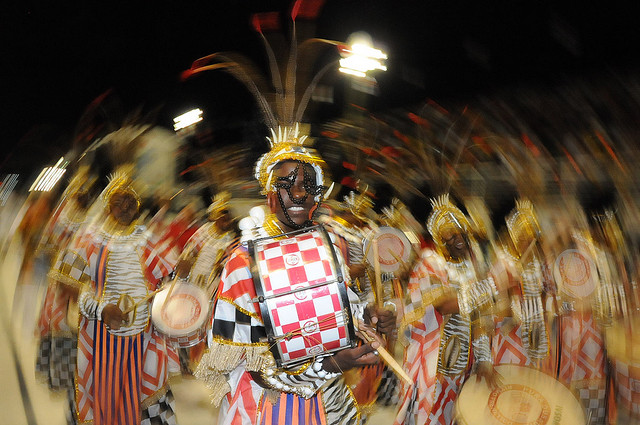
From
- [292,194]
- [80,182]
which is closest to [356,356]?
[292,194]

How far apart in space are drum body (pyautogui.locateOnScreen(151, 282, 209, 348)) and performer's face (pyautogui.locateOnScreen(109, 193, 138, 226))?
2.78 ft

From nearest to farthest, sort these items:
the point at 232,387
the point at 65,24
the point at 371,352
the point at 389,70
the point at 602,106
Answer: the point at 371,352, the point at 232,387, the point at 602,106, the point at 65,24, the point at 389,70

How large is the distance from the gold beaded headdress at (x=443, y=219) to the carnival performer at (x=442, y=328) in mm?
241

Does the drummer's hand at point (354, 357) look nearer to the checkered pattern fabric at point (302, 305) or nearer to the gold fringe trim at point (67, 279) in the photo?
the checkered pattern fabric at point (302, 305)

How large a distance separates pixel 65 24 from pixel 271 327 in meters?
7.16

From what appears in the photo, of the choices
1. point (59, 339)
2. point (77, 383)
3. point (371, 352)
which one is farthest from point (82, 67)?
point (371, 352)

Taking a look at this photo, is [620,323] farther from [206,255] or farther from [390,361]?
[206,255]

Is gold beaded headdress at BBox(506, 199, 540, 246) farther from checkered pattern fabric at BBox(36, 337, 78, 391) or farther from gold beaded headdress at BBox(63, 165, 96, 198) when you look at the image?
gold beaded headdress at BBox(63, 165, 96, 198)

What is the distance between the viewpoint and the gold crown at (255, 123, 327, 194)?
282 cm

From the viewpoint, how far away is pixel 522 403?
3.22m

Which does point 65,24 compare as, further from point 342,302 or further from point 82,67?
point 342,302

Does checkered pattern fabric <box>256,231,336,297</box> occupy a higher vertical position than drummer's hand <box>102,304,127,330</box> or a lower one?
lower

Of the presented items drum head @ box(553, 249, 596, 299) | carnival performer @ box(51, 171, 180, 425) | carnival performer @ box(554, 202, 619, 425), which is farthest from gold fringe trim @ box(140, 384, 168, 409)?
drum head @ box(553, 249, 596, 299)

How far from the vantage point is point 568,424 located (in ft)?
9.88
